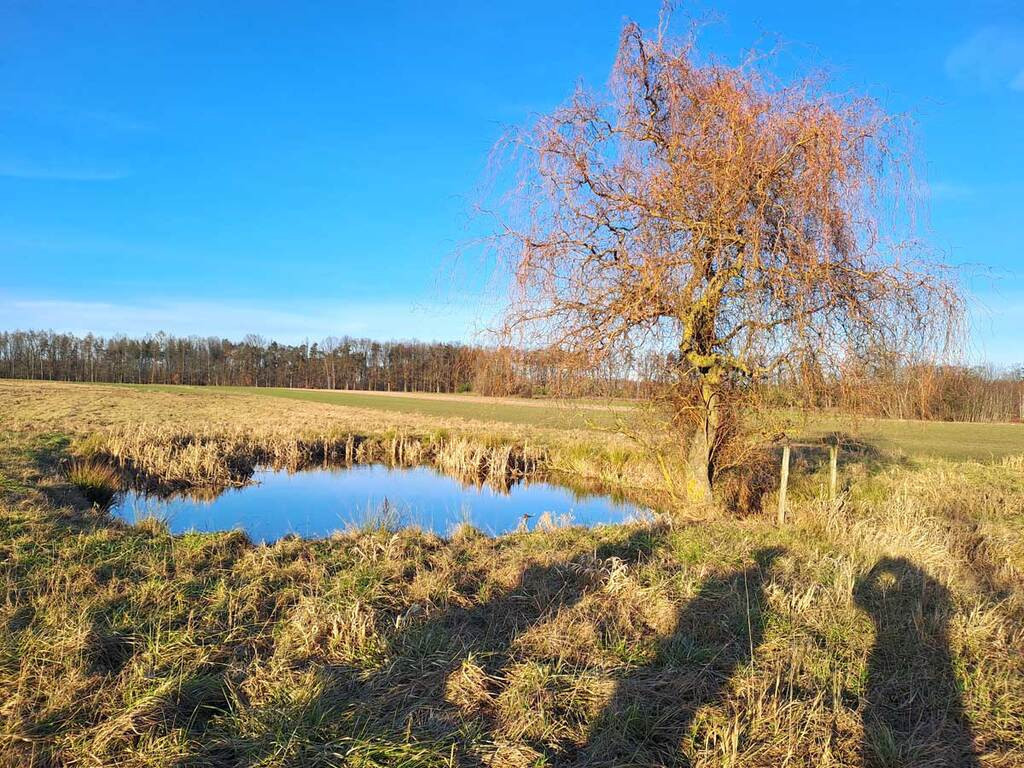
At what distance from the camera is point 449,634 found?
4344mm

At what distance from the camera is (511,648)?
4176mm

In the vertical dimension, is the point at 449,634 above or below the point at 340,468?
above

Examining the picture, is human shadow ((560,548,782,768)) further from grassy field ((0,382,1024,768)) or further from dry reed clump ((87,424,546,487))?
dry reed clump ((87,424,546,487))

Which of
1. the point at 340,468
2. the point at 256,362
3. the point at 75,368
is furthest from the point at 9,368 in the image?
the point at 340,468

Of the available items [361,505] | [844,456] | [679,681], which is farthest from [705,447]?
[844,456]

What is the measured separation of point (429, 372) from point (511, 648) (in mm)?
10205

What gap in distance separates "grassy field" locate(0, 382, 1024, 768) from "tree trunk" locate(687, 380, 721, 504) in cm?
140

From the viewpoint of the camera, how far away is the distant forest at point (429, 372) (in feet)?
25.3

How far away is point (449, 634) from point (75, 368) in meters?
117

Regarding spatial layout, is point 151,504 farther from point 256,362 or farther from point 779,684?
point 256,362

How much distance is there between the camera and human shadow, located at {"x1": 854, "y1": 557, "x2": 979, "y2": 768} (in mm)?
3184

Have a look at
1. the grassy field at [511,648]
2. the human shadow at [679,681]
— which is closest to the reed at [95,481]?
the grassy field at [511,648]

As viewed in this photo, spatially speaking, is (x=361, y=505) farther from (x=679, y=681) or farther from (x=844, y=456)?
(x=844, y=456)

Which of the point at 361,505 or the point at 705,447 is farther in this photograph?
the point at 361,505
